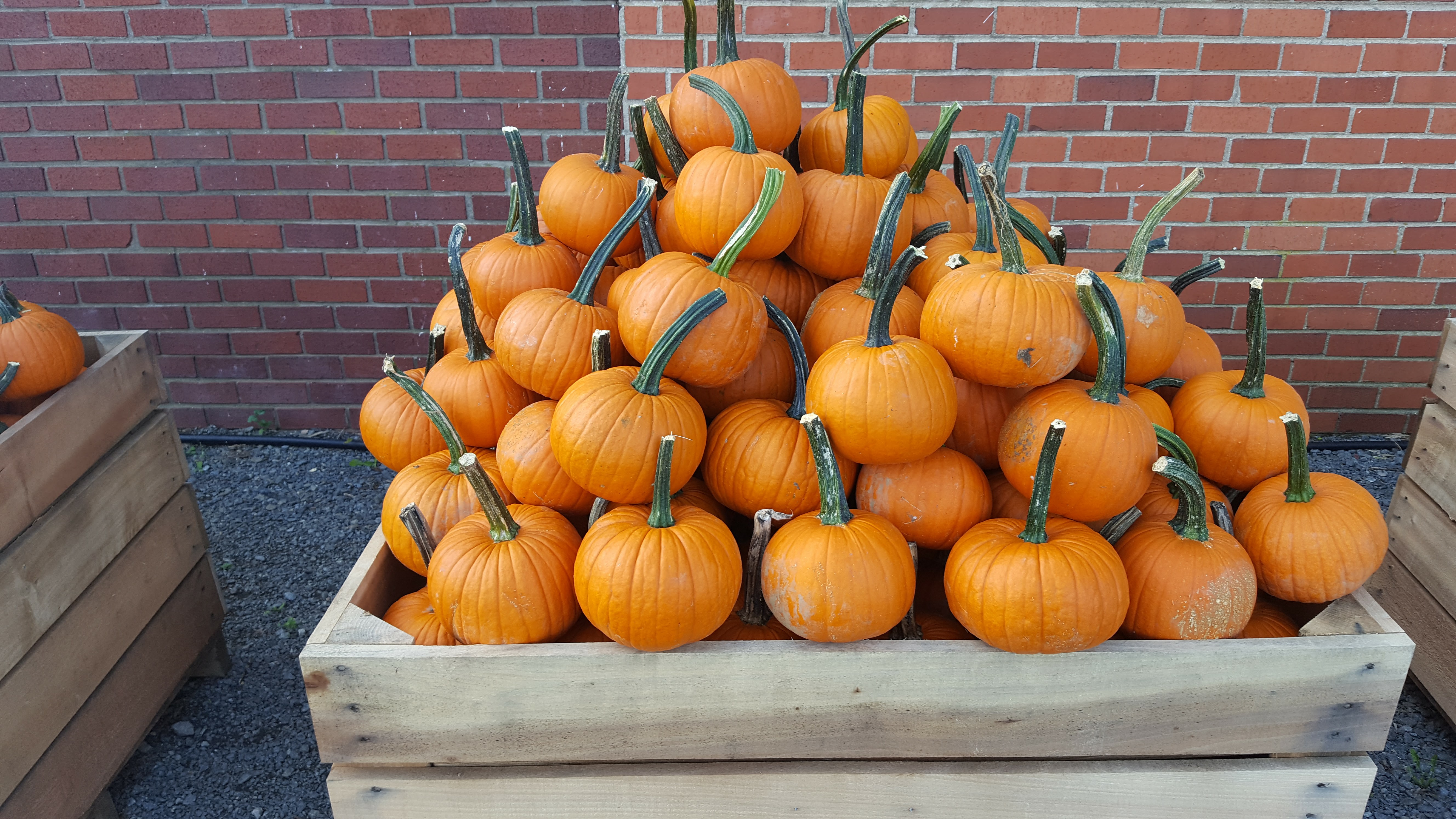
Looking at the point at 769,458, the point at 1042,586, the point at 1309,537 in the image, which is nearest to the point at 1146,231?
the point at 1309,537

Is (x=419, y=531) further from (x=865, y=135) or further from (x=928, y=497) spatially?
(x=865, y=135)

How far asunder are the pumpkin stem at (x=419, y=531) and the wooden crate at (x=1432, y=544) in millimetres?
2657

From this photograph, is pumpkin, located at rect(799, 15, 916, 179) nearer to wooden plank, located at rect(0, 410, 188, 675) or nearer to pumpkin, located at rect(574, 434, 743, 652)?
pumpkin, located at rect(574, 434, 743, 652)

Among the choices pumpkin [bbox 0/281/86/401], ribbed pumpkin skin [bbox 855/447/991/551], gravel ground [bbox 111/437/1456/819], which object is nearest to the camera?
ribbed pumpkin skin [bbox 855/447/991/551]

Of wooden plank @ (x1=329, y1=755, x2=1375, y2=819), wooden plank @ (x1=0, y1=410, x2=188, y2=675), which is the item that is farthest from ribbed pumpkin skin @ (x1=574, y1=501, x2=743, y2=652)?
wooden plank @ (x1=0, y1=410, x2=188, y2=675)

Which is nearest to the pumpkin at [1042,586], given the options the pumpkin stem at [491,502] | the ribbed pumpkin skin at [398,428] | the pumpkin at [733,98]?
the pumpkin stem at [491,502]

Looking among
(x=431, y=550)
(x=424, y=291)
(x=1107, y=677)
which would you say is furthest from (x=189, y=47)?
(x=1107, y=677)

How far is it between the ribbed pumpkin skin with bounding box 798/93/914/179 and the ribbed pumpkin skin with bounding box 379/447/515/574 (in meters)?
0.96

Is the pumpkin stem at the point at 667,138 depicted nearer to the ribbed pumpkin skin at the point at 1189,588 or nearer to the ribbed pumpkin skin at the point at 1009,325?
the ribbed pumpkin skin at the point at 1009,325

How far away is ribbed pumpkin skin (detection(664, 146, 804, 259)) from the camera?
1647mm

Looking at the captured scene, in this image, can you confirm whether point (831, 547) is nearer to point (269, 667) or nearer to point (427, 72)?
point (269, 667)

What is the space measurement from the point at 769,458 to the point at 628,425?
0.27 meters

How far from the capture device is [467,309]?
180 cm

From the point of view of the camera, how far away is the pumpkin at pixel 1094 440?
1459 mm
